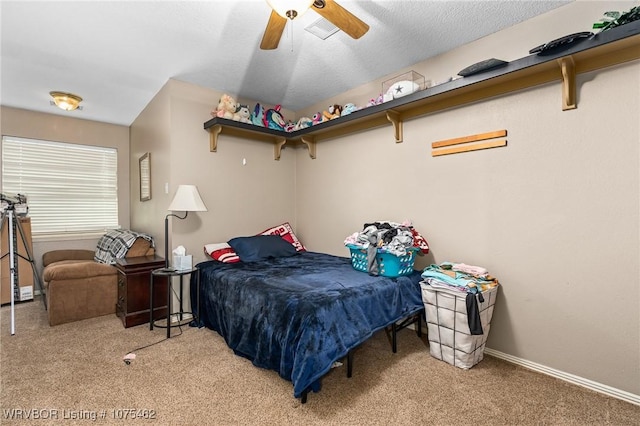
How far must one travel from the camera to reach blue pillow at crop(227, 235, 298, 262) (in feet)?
10.5

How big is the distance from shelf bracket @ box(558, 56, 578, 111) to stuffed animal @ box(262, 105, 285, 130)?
9.02ft

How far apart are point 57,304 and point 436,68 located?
4.35 m

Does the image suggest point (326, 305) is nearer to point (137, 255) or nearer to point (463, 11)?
point (463, 11)

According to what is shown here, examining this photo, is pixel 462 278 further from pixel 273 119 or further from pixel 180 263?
pixel 273 119

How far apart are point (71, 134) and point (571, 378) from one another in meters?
6.18

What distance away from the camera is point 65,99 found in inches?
137

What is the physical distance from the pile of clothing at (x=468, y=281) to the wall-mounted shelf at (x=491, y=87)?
51.2 inches

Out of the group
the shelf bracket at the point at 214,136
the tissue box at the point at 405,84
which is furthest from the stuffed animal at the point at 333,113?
the shelf bracket at the point at 214,136

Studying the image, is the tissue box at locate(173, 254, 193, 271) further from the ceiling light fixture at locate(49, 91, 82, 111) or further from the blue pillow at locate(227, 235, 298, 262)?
the ceiling light fixture at locate(49, 91, 82, 111)

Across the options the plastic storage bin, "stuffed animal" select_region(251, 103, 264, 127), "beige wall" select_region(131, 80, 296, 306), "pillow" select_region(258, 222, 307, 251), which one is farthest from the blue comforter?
"stuffed animal" select_region(251, 103, 264, 127)

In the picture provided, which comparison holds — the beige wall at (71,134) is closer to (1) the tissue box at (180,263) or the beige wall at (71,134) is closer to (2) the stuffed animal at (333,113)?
(1) the tissue box at (180,263)

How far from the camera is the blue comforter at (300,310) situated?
68.6 inches

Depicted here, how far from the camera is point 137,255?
349 cm

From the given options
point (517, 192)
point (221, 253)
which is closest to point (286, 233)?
point (221, 253)
